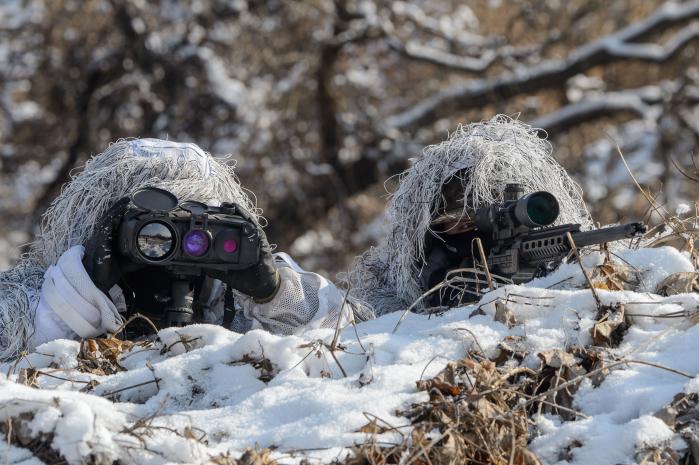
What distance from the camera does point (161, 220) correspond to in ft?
10.7

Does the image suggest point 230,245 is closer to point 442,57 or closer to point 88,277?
point 88,277

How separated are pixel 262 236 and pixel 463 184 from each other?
70 centimetres

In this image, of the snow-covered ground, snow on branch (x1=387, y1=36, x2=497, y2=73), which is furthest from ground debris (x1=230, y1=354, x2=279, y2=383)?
snow on branch (x1=387, y1=36, x2=497, y2=73)

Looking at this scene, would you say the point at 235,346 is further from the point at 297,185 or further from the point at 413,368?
the point at 297,185

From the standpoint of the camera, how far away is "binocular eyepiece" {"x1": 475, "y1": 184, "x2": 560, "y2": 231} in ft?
11.3

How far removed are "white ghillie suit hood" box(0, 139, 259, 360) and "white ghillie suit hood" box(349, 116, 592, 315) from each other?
502mm

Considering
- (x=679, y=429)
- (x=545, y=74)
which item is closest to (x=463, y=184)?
(x=679, y=429)

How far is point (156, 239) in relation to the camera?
10.7ft

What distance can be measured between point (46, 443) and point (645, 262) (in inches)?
65.6

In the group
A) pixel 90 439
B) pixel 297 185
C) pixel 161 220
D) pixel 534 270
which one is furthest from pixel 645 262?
pixel 297 185

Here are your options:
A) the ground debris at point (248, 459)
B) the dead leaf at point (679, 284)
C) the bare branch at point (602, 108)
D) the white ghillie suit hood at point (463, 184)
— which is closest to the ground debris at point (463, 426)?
the ground debris at point (248, 459)

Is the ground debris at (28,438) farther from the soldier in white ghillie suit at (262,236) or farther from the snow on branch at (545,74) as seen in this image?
the snow on branch at (545,74)

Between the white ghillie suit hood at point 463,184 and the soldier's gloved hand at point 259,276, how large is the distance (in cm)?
54

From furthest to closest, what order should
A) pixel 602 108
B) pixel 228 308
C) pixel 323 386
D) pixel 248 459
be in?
1. pixel 602 108
2. pixel 228 308
3. pixel 323 386
4. pixel 248 459
